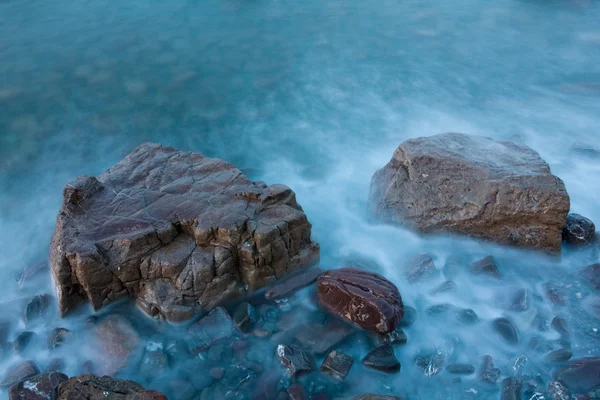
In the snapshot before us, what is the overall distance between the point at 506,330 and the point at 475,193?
1.79 meters

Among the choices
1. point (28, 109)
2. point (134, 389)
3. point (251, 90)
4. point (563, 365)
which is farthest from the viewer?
point (251, 90)

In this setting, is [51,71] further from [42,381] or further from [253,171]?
[42,381]

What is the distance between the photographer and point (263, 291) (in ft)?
19.2

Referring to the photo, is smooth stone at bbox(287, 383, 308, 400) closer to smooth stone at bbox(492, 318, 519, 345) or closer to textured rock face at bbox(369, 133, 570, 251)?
smooth stone at bbox(492, 318, 519, 345)

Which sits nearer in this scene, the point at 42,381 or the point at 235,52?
the point at 42,381

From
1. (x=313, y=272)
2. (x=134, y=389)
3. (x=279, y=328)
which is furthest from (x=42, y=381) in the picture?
(x=313, y=272)

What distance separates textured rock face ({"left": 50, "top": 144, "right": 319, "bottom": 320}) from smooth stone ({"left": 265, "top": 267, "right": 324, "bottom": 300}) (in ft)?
0.37

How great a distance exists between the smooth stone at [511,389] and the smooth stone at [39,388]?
413cm

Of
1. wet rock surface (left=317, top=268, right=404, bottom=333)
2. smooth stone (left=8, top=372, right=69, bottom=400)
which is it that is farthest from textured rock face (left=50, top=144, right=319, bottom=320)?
smooth stone (left=8, top=372, right=69, bottom=400)

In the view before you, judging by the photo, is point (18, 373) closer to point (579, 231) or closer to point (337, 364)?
point (337, 364)

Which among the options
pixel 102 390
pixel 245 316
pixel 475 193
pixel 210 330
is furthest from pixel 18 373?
pixel 475 193

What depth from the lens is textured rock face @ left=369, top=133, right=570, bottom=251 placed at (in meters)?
6.23

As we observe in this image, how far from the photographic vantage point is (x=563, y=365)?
4996 mm

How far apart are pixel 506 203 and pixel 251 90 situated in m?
6.49
